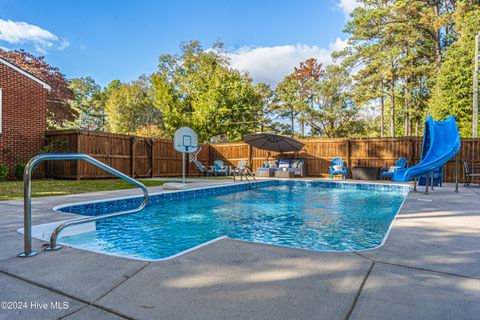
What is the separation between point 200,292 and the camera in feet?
5.37

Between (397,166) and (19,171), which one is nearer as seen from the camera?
(19,171)

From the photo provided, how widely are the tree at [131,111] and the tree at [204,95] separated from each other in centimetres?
663

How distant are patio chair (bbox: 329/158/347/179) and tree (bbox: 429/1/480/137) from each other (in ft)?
19.2

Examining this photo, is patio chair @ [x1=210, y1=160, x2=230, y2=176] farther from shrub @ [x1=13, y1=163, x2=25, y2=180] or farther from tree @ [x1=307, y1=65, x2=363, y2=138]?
tree @ [x1=307, y1=65, x2=363, y2=138]

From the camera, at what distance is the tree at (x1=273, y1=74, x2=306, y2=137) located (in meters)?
26.9

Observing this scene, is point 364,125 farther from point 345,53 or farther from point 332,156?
point 332,156

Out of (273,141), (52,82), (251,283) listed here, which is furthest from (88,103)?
(251,283)

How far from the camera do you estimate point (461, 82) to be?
13836mm

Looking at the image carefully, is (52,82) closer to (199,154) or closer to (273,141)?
(199,154)

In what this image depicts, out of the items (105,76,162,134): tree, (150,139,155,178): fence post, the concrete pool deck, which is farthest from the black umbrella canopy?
(105,76,162,134): tree

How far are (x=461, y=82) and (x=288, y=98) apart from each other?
14.5 metres

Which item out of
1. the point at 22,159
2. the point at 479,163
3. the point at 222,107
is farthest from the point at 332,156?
the point at 22,159

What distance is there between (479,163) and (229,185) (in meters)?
9.70

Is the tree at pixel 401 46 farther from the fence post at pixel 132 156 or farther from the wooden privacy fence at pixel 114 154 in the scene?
the fence post at pixel 132 156
